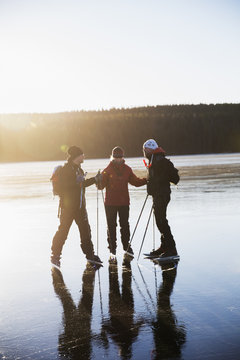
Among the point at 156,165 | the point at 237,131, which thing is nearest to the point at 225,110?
the point at 237,131

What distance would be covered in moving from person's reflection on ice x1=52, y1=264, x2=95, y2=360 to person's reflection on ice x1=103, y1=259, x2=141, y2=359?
23cm

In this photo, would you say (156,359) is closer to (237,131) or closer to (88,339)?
(88,339)

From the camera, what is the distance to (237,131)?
15162 cm

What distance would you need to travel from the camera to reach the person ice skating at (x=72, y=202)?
789 cm

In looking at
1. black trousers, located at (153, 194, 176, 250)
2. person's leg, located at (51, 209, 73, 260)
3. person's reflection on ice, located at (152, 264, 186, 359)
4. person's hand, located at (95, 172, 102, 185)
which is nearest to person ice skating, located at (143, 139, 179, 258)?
black trousers, located at (153, 194, 176, 250)

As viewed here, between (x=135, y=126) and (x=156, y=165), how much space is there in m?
145

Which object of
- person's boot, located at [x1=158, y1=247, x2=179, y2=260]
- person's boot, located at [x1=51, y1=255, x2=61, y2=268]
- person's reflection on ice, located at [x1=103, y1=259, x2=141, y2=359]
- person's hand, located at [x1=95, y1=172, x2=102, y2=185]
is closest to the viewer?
person's reflection on ice, located at [x1=103, y1=259, x2=141, y2=359]

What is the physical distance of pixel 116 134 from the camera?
488 ft

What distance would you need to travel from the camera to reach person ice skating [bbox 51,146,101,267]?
311 inches

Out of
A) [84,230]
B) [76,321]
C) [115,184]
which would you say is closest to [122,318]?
[76,321]

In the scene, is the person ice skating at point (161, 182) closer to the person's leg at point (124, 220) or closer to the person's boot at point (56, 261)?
the person's leg at point (124, 220)

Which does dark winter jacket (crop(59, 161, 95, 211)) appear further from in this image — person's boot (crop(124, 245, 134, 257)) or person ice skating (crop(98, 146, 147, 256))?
person's boot (crop(124, 245, 134, 257))

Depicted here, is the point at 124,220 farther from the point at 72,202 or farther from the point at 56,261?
the point at 56,261

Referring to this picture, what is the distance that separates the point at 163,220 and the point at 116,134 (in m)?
141
